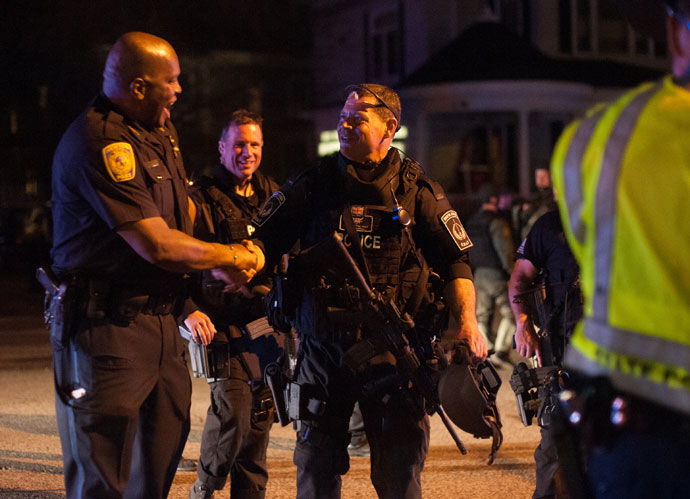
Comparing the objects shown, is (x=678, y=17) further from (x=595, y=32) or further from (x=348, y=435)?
(x=595, y=32)

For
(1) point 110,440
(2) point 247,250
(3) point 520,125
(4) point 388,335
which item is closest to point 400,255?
(4) point 388,335

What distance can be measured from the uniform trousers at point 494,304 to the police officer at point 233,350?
19.0 feet

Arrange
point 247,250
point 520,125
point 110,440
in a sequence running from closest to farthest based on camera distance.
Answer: point 110,440
point 247,250
point 520,125

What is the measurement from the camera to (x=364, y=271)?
406 cm

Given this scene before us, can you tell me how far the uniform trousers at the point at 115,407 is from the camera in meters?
3.48

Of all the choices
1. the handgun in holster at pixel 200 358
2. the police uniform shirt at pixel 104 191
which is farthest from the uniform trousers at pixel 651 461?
the handgun in holster at pixel 200 358

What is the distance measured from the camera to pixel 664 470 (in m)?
1.92

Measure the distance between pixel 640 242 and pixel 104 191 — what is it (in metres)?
2.14

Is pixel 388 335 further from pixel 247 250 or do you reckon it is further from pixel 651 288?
pixel 651 288

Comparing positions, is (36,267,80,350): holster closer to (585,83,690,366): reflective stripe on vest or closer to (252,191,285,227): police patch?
(252,191,285,227): police patch

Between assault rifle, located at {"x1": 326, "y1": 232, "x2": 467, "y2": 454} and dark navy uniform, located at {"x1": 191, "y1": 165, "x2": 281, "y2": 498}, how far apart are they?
895 mm

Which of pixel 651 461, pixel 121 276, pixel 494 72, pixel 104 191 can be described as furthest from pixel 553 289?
pixel 494 72

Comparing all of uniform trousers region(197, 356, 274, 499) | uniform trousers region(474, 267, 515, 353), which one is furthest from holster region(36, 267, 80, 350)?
Result: uniform trousers region(474, 267, 515, 353)

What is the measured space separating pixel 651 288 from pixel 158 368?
2.27 m
